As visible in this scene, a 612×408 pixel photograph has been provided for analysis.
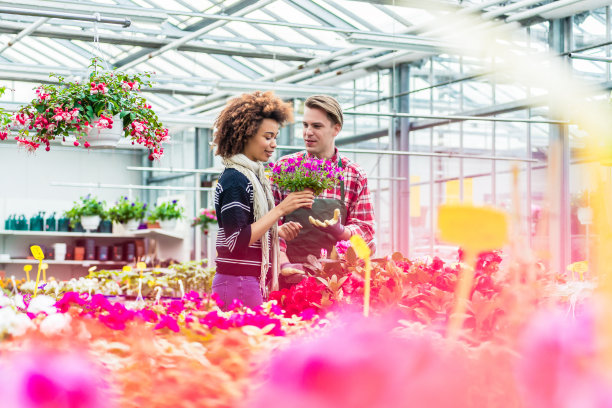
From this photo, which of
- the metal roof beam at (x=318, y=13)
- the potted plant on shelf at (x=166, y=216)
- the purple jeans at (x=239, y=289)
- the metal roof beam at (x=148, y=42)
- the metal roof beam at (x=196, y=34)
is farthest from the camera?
the metal roof beam at (x=148, y=42)

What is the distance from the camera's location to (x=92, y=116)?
3.87 meters

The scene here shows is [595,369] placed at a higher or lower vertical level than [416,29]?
lower

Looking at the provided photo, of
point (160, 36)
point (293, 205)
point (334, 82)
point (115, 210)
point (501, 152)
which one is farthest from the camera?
point (334, 82)

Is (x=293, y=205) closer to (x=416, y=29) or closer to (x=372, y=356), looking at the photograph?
(x=372, y=356)

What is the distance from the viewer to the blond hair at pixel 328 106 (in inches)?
91.7

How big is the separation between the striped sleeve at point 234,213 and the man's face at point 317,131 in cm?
26

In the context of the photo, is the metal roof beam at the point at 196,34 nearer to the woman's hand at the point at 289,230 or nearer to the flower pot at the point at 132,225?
the flower pot at the point at 132,225

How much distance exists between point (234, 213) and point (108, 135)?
78.9 inches

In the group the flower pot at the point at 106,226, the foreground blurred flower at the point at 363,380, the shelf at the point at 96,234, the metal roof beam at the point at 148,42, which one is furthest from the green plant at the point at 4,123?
the metal roof beam at the point at 148,42

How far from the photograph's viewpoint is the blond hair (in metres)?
2.33

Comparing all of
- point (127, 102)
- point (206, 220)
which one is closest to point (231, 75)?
point (206, 220)

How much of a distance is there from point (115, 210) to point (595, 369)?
9.15 metres

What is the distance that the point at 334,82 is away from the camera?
13016mm

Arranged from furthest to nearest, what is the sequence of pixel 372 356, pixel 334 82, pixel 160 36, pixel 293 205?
pixel 334 82 < pixel 160 36 < pixel 293 205 < pixel 372 356
